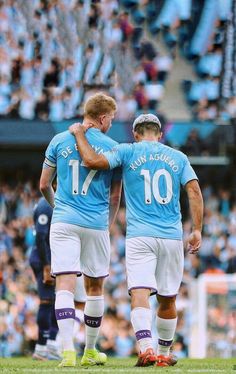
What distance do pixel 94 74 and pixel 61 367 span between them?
15891 mm

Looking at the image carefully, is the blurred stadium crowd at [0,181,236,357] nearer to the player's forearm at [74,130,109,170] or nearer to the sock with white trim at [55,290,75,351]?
the sock with white trim at [55,290,75,351]

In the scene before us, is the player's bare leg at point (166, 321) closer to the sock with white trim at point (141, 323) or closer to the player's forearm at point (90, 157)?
the sock with white trim at point (141, 323)

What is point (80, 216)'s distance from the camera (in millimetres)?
9586

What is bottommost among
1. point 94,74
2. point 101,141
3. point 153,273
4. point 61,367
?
point 61,367

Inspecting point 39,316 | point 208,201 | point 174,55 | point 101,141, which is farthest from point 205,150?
point 101,141

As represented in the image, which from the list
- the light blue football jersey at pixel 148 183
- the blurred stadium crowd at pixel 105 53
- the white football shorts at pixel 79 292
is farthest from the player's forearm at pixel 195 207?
→ the blurred stadium crowd at pixel 105 53

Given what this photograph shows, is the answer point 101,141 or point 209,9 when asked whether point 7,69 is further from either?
point 101,141

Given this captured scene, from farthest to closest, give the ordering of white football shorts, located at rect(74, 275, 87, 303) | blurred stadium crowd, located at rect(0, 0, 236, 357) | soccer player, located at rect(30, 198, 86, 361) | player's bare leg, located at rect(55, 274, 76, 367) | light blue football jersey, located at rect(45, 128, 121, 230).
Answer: blurred stadium crowd, located at rect(0, 0, 236, 357) < soccer player, located at rect(30, 198, 86, 361) < white football shorts, located at rect(74, 275, 87, 303) < light blue football jersey, located at rect(45, 128, 121, 230) < player's bare leg, located at rect(55, 274, 76, 367)

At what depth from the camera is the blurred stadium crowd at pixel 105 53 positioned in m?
24.3

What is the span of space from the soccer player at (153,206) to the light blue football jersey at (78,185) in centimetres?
16

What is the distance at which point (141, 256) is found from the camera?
932 centimetres

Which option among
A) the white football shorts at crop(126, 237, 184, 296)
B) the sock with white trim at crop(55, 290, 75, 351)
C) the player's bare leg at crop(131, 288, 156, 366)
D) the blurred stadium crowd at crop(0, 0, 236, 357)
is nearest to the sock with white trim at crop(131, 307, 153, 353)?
the player's bare leg at crop(131, 288, 156, 366)

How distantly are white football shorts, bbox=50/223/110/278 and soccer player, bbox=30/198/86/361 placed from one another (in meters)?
2.56

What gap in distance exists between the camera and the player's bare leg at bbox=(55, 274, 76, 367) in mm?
9352
